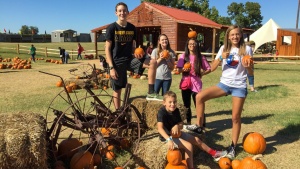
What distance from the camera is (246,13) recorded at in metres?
111

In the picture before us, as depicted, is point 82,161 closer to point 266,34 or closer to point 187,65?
point 187,65

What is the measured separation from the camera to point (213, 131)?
19.6ft

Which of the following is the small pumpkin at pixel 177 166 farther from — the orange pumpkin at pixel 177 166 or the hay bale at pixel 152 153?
the hay bale at pixel 152 153

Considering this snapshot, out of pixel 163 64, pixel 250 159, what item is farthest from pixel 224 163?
pixel 163 64

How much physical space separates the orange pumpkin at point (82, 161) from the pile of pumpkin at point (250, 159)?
1.94 metres

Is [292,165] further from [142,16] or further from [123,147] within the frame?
[142,16]

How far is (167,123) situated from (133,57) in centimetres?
176

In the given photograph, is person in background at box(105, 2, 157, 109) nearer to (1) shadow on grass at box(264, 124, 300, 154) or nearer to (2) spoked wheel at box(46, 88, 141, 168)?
(2) spoked wheel at box(46, 88, 141, 168)

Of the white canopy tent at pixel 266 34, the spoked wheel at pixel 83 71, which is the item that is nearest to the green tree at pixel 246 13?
the white canopy tent at pixel 266 34

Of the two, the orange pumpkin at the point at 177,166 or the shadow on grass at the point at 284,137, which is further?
the shadow on grass at the point at 284,137

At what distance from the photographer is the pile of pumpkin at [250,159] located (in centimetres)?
393

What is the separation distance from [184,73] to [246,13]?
4522 inches

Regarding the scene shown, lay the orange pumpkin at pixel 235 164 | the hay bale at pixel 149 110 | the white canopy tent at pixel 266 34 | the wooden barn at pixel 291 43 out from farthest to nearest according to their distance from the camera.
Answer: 1. the white canopy tent at pixel 266 34
2. the wooden barn at pixel 291 43
3. the hay bale at pixel 149 110
4. the orange pumpkin at pixel 235 164

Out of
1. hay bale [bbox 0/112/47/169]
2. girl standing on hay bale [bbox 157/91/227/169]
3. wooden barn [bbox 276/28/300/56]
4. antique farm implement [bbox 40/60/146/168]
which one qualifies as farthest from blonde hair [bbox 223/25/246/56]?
wooden barn [bbox 276/28/300/56]
